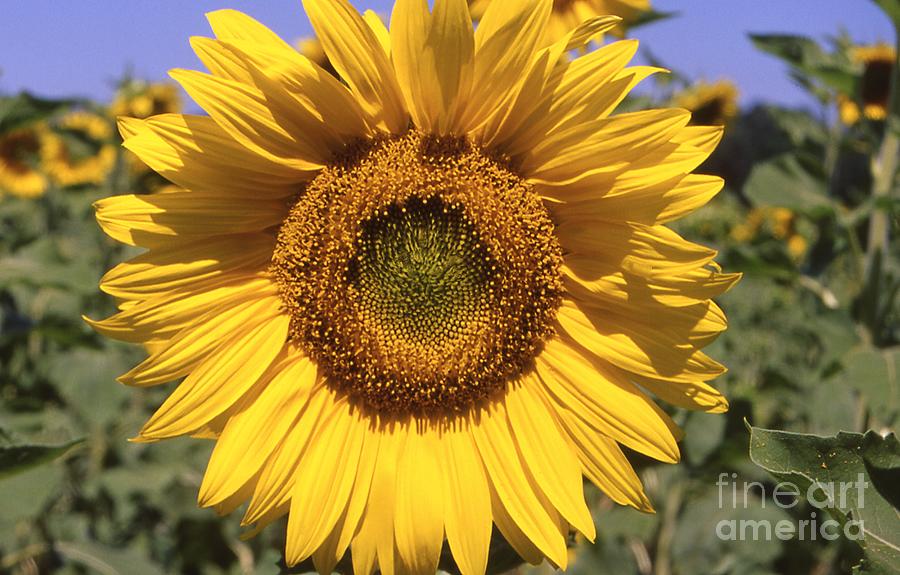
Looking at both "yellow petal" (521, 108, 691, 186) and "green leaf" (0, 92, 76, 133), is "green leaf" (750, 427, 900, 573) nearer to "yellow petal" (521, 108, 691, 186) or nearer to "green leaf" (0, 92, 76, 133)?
"yellow petal" (521, 108, 691, 186)

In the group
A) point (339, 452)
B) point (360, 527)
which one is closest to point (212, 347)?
point (339, 452)

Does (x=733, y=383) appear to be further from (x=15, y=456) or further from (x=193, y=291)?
(x=15, y=456)

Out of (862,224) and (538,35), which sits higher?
(538,35)

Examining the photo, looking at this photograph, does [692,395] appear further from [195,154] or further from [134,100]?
[134,100]

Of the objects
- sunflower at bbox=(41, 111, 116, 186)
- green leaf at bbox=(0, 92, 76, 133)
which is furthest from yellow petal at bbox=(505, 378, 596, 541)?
sunflower at bbox=(41, 111, 116, 186)

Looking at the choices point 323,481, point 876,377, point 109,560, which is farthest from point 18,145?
point 876,377

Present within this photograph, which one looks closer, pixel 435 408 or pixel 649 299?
pixel 649 299
